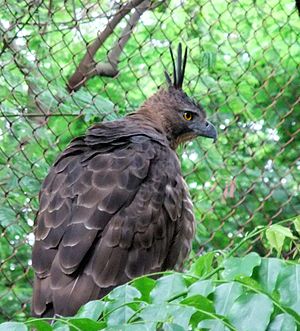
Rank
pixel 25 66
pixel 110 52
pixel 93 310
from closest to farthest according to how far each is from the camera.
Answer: pixel 93 310 < pixel 25 66 < pixel 110 52

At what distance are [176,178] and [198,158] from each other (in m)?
1.35

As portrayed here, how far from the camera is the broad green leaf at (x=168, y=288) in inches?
86.1

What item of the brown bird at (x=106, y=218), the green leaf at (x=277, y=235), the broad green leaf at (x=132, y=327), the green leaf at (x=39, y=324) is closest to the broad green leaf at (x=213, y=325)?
the broad green leaf at (x=132, y=327)

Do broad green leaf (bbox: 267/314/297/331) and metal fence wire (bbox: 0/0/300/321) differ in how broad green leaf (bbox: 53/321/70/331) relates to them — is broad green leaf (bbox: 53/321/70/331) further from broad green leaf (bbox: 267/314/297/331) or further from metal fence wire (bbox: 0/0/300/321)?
metal fence wire (bbox: 0/0/300/321)

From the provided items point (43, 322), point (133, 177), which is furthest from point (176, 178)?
point (43, 322)

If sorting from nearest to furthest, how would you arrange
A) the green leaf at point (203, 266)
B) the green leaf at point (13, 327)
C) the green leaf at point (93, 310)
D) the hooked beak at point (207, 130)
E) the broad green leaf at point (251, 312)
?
1. the broad green leaf at point (251, 312)
2. the green leaf at point (13, 327)
3. the green leaf at point (93, 310)
4. the green leaf at point (203, 266)
5. the hooked beak at point (207, 130)

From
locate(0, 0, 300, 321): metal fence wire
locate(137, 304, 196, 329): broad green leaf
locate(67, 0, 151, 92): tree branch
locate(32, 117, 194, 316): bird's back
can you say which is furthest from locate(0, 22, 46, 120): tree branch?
locate(137, 304, 196, 329): broad green leaf

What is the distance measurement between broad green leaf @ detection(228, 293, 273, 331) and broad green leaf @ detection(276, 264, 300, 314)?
6 cm

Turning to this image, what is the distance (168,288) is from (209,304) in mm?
150

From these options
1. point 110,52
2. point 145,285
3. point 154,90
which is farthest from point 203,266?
point 154,90

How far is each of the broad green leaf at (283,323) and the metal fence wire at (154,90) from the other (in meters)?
2.53

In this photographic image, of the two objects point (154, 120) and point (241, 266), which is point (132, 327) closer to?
point (241, 266)

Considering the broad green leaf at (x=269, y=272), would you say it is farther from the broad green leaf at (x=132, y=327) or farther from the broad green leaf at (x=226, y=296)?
the broad green leaf at (x=132, y=327)

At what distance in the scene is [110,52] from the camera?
17.4 feet
